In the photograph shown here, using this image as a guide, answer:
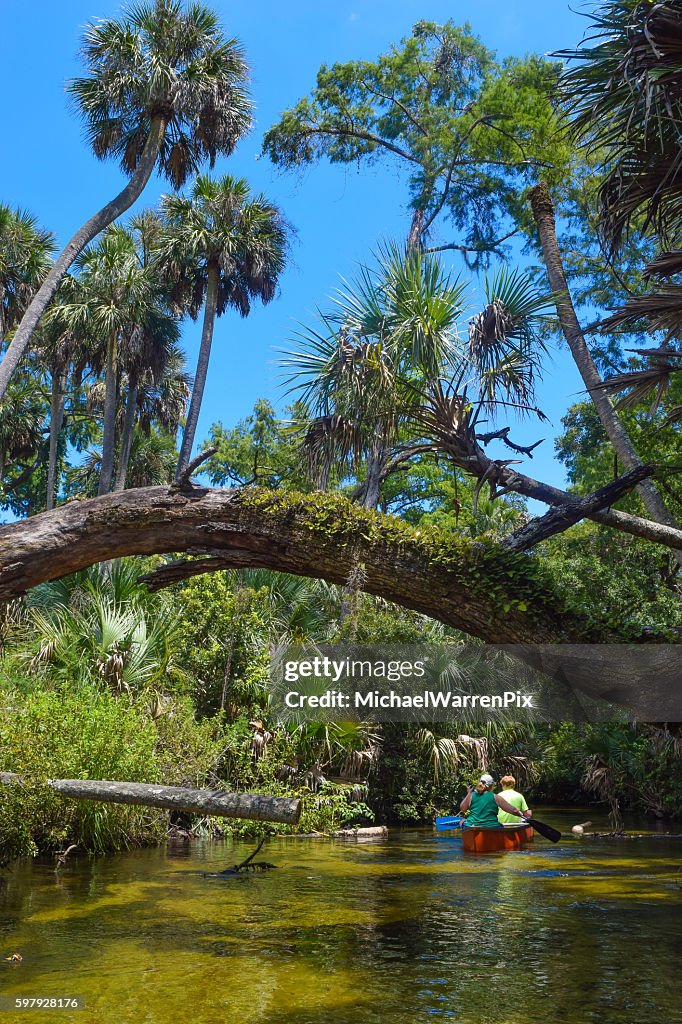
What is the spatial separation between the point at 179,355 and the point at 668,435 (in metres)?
22.9

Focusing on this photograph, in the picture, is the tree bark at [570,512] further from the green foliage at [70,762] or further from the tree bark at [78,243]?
the tree bark at [78,243]

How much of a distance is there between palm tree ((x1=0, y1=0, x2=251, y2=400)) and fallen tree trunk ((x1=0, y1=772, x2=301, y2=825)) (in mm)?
15538

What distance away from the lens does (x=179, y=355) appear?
3481 centimetres

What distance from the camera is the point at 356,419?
1000 centimetres

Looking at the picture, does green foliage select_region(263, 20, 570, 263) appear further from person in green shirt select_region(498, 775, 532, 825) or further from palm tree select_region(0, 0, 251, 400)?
person in green shirt select_region(498, 775, 532, 825)

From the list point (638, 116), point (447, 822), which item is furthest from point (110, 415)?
point (638, 116)

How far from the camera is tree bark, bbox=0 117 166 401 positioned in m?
18.2

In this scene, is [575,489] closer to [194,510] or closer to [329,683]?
[329,683]

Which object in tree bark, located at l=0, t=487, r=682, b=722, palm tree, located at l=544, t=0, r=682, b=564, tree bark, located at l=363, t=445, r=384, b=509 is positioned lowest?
tree bark, located at l=0, t=487, r=682, b=722

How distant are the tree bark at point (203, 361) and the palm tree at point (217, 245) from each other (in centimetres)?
3

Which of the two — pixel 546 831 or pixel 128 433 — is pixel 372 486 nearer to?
pixel 546 831

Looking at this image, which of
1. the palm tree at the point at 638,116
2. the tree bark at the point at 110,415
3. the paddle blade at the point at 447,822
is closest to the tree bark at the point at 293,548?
the palm tree at the point at 638,116

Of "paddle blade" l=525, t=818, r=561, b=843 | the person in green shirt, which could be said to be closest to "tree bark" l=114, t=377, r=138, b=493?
the person in green shirt

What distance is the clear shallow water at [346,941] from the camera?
4.84m
